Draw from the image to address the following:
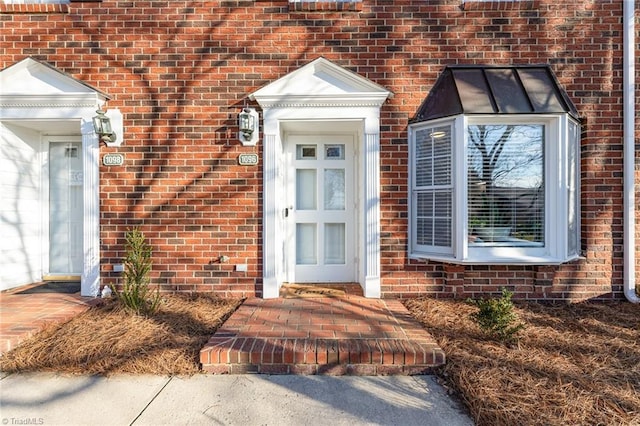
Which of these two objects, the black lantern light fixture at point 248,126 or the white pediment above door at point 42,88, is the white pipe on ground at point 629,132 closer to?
the black lantern light fixture at point 248,126

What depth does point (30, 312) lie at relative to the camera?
142 inches

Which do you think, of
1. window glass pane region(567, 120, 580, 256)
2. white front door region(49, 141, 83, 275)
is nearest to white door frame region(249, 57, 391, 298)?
window glass pane region(567, 120, 580, 256)

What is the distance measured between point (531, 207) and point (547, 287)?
1.10 metres

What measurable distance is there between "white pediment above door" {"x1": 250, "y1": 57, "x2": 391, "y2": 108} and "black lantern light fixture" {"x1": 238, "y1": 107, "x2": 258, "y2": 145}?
8.1 inches

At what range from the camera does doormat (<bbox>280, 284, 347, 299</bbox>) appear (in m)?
4.29

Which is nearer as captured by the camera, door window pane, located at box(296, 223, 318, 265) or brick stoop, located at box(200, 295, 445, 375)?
brick stoop, located at box(200, 295, 445, 375)

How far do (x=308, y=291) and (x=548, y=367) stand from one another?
107 inches

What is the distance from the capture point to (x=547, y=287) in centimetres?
424

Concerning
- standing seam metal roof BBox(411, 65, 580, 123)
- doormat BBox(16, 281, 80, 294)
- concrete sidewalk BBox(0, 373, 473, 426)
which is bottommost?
concrete sidewalk BBox(0, 373, 473, 426)

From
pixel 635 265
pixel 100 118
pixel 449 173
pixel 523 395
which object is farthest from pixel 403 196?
pixel 100 118

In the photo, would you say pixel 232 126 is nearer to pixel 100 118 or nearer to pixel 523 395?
pixel 100 118

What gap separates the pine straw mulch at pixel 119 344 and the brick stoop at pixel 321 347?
245mm

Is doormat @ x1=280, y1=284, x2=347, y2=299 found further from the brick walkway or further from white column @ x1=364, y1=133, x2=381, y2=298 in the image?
the brick walkway

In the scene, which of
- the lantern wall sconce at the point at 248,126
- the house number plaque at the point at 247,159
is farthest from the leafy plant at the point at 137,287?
the lantern wall sconce at the point at 248,126
